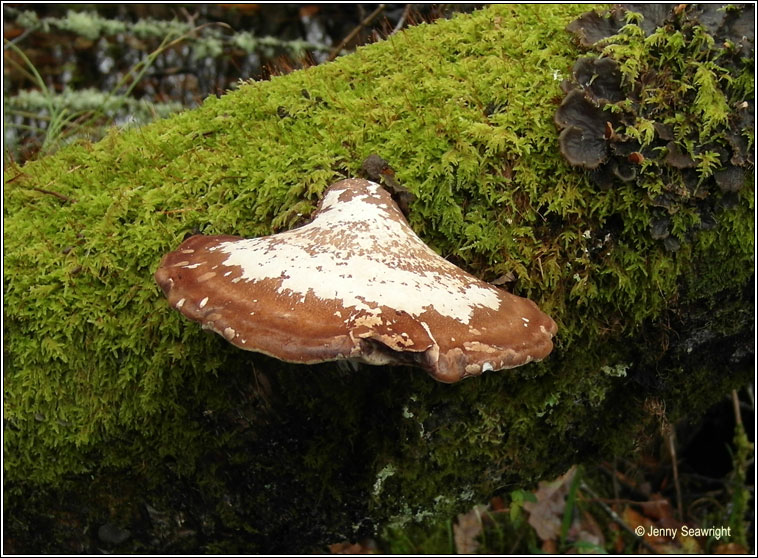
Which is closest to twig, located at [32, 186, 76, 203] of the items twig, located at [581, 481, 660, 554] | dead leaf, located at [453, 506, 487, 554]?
dead leaf, located at [453, 506, 487, 554]

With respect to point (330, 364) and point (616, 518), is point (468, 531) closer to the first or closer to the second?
point (616, 518)

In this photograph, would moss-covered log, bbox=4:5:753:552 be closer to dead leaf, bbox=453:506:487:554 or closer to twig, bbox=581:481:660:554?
dead leaf, bbox=453:506:487:554

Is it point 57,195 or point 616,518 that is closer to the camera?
point 57,195

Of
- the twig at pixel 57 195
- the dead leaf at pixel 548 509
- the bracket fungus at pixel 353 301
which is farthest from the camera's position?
the dead leaf at pixel 548 509

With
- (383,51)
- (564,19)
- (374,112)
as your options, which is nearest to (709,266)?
(564,19)

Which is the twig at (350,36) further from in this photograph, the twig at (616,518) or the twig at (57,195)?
the twig at (616,518)

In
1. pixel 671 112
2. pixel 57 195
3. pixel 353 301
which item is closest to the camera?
pixel 353 301

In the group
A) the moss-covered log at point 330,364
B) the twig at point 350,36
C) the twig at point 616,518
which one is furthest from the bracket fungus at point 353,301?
the twig at point 616,518

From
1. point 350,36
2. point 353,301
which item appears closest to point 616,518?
point 353,301
